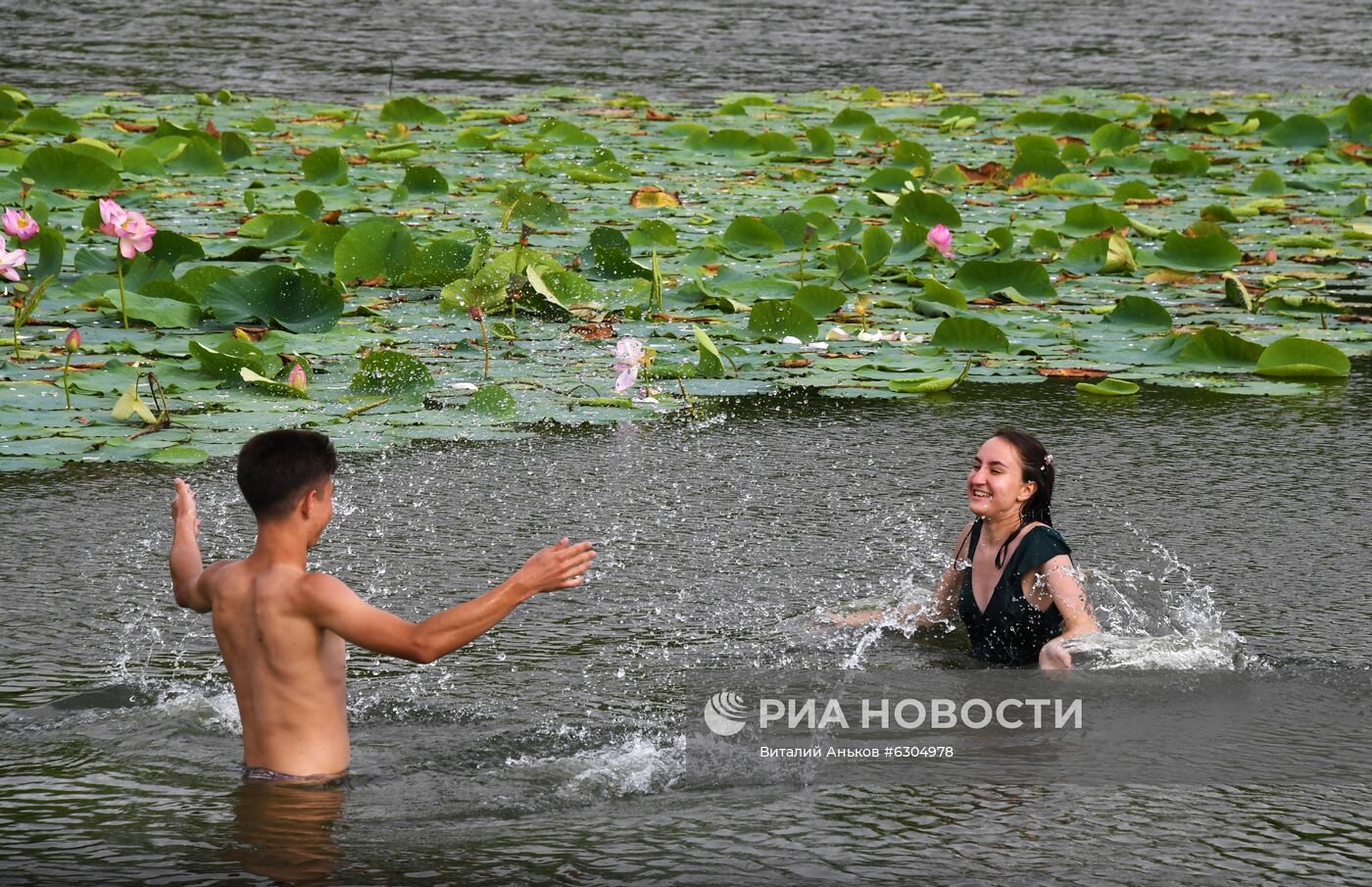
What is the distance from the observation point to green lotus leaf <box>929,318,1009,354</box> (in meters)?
6.26

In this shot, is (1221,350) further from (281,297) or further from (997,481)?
(281,297)

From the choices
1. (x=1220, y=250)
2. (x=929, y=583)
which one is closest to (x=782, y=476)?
(x=929, y=583)

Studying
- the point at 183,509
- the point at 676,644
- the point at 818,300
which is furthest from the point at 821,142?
the point at 183,509

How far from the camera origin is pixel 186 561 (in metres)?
3.27

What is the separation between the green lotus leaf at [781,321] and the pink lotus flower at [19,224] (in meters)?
2.59

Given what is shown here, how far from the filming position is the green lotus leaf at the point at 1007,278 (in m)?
7.06

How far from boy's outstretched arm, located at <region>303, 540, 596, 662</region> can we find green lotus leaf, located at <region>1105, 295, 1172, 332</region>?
419cm

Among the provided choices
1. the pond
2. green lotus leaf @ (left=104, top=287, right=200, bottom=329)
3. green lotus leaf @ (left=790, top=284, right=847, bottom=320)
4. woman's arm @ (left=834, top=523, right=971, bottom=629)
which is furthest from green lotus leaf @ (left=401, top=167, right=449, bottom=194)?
woman's arm @ (left=834, top=523, right=971, bottom=629)

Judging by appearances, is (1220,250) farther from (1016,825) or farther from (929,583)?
(1016,825)

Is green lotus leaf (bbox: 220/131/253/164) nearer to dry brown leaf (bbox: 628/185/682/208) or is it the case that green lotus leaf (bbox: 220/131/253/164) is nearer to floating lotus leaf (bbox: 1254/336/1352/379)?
dry brown leaf (bbox: 628/185/682/208)

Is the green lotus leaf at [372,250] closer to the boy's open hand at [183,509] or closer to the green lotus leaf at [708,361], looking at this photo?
the green lotus leaf at [708,361]

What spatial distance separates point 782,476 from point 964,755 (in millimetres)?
1885

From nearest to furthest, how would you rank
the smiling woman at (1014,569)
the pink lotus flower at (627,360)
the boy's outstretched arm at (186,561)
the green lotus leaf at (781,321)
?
1. the boy's outstretched arm at (186,561)
2. the smiling woman at (1014,569)
3. the pink lotus flower at (627,360)
4. the green lotus leaf at (781,321)

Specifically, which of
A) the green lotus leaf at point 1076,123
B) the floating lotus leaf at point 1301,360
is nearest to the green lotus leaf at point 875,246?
the floating lotus leaf at point 1301,360
